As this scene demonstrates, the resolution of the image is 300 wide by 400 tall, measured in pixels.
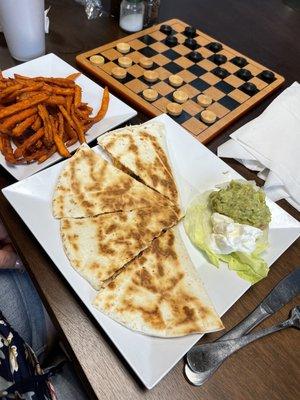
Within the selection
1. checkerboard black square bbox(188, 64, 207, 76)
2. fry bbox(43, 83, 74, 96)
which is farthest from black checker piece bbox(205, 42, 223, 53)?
fry bbox(43, 83, 74, 96)

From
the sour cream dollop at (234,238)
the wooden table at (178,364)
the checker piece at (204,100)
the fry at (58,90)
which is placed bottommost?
the wooden table at (178,364)

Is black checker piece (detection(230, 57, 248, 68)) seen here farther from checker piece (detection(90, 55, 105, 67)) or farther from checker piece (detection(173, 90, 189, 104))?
checker piece (detection(90, 55, 105, 67))

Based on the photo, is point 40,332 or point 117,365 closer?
point 117,365

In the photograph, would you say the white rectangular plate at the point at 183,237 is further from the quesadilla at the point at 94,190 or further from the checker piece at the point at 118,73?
the checker piece at the point at 118,73

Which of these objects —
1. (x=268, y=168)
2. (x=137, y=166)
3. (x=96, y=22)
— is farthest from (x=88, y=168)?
(x=96, y=22)

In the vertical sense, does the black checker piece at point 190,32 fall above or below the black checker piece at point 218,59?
above

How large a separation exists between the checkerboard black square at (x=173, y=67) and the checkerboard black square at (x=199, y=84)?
0.37 ft

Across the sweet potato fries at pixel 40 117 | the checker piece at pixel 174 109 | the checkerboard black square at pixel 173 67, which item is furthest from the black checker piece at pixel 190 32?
the sweet potato fries at pixel 40 117

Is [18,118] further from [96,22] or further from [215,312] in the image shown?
[96,22]

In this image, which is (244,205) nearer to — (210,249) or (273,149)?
(210,249)

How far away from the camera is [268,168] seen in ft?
4.39

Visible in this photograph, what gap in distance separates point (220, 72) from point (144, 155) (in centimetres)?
79

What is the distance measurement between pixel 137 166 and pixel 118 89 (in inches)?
21.2

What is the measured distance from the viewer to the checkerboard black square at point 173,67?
1.73 meters
